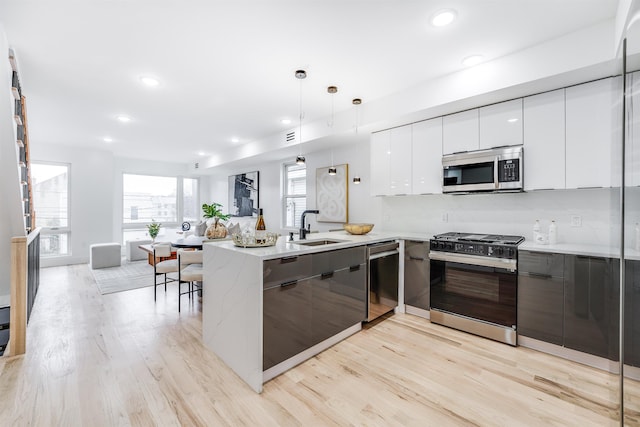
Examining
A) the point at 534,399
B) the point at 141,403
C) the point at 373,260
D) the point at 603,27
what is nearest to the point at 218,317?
the point at 141,403

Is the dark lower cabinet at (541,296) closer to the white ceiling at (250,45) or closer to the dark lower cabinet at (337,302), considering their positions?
the dark lower cabinet at (337,302)

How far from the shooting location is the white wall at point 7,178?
2.29m

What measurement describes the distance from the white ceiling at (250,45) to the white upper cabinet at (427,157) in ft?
1.85

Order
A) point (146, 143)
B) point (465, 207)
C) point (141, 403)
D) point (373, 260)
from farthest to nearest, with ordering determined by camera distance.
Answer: point (146, 143) → point (465, 207) → point (373, 260) → point (141, 403)

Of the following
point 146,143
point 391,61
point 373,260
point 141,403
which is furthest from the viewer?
point 146,143

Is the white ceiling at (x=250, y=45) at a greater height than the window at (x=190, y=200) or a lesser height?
greater

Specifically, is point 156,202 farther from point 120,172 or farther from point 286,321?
point 286,321

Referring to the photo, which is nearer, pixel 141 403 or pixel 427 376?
pixel 141 403

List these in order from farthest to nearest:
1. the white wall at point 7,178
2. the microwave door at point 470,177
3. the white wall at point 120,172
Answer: the white wall at point 120,172
the microwave door at point 470,177
the white wall at point 7,178

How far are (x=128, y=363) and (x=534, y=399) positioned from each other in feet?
10.1

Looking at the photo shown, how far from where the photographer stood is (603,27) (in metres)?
2.09

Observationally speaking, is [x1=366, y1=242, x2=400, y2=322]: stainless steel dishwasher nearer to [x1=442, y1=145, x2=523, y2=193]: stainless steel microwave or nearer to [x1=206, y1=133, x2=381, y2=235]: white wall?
[x1=442, y1=145, x2=523, y2=193]: stainless steel microwave

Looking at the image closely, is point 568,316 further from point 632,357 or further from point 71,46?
point 71,46

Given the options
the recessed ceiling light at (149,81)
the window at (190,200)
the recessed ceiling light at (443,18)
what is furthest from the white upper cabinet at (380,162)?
the window at (190,200)
